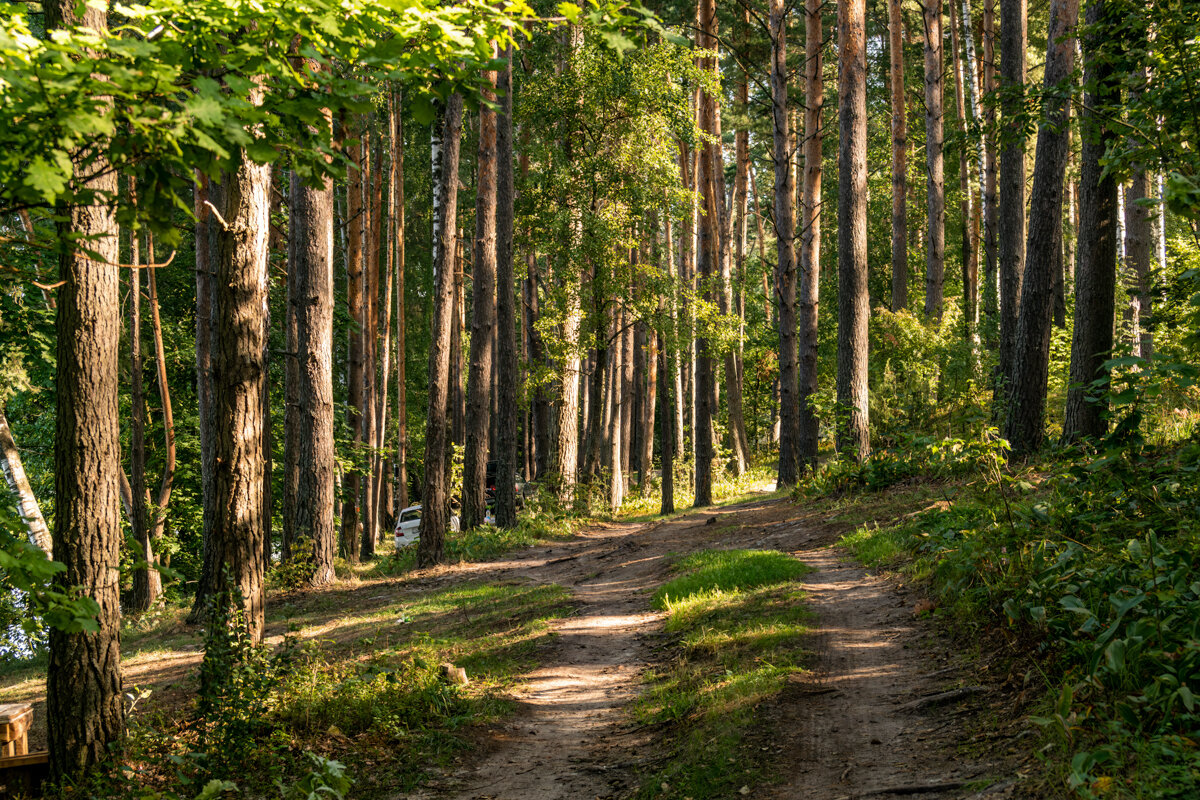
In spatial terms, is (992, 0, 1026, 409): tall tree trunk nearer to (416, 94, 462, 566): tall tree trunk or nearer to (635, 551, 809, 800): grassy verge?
(635, 551, 809, 800): grassy verge

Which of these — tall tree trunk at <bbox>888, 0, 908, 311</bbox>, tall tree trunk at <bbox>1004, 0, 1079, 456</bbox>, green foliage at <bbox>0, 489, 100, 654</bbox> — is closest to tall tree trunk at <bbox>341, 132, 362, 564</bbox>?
tall tree trunk at <bbox>1004, 0, 1079, 456</bbox>

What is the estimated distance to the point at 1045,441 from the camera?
444 inches

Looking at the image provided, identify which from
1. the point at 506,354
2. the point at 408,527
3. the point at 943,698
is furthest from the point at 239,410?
the point at 408,527

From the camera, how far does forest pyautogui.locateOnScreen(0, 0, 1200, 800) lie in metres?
3.34

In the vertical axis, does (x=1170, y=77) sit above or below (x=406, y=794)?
above

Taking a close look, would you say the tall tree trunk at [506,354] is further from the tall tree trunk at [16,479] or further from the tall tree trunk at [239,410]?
the tall tree trunk at [239,410]

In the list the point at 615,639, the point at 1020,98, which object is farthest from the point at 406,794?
the point at 1020,98

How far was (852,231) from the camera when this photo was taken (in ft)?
52.7

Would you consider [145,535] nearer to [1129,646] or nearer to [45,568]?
[45,568]

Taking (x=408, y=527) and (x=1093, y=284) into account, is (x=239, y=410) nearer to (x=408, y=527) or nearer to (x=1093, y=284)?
(x=1093, y=284)

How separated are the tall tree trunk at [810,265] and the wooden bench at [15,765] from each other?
13.6 metres

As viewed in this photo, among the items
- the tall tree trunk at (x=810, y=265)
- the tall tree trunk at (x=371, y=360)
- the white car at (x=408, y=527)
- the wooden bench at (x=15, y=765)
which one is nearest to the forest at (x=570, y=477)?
the wooden bench at (x=15, y=765)

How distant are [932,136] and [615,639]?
19.1 meters

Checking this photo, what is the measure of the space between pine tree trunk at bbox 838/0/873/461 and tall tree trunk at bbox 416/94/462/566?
7.26 metres
